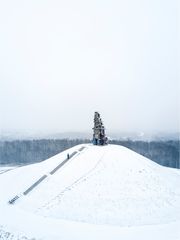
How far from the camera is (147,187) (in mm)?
34812

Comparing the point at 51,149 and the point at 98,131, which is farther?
the point at 51,149

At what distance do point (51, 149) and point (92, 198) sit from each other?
58.0 metres

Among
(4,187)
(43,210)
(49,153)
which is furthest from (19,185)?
(49,153)

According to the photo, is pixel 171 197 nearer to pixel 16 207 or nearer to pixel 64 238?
pixel 64 238

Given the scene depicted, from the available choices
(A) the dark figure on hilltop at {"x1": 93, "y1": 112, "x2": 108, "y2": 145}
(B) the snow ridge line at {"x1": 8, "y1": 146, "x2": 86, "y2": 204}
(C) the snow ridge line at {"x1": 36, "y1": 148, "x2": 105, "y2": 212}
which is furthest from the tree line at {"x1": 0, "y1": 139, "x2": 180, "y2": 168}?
(C) the snow ridge line at {"x1": 36, "y1": 148, "x2": 105, "y2": 212}

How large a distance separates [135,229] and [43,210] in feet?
32.3

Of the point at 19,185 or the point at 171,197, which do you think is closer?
the point at 171,197

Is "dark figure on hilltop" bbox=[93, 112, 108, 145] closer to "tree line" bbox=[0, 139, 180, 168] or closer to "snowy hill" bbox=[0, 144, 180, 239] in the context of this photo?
"snowy hill" bbox=[0, 144, 180, 239]

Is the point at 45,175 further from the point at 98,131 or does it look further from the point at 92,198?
the point at 98,131

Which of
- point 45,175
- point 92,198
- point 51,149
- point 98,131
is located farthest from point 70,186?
point 51,149

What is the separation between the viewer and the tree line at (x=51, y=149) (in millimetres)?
78750

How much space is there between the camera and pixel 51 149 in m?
88.9

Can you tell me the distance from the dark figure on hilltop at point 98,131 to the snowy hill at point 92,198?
1644 mm

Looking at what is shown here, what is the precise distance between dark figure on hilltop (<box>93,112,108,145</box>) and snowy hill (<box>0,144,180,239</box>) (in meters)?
1.64
